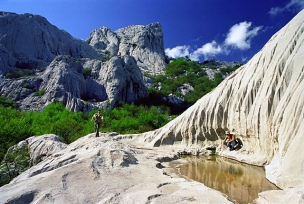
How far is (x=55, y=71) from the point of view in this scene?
160 feet

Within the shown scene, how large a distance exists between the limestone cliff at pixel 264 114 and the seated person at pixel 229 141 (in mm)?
283

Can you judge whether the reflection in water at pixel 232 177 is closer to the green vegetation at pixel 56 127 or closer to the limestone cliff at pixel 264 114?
the limestone cliff at pixel 264 114

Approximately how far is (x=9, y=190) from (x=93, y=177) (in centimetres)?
183

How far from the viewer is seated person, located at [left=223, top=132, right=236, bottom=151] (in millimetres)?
11133

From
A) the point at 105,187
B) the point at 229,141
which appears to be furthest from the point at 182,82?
the point at 105,187

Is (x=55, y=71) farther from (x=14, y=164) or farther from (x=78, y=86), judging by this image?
(x=14, y=164)

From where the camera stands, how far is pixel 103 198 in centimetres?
478

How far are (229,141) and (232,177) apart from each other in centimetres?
442

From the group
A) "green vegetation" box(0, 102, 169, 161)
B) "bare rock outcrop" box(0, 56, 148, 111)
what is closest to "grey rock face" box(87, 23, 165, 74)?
"bare rock outcrop" box(0, 56, 148, 111)

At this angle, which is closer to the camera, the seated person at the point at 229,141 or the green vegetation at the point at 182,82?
the seated person at the point at 229,141

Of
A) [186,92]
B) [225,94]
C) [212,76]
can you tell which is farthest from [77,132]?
Answer: [212,76]

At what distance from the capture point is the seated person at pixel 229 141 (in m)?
11.1

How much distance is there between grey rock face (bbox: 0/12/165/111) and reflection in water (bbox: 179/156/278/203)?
3641 centimetres

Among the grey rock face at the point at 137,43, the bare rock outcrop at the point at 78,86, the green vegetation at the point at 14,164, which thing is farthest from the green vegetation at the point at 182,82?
the green vegetation at the point at 14,164
